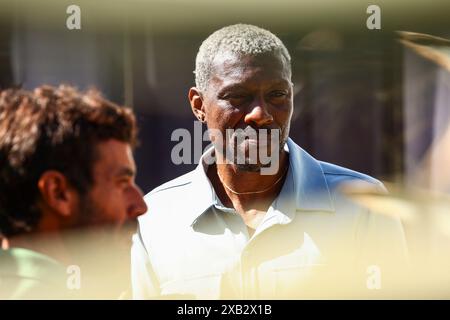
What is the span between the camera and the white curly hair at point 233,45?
A: 3.68 meters

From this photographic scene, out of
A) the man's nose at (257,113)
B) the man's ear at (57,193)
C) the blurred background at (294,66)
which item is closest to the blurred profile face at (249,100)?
the man's nose at (257,113)

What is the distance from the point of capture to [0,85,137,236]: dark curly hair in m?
3.53

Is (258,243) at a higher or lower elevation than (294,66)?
lower

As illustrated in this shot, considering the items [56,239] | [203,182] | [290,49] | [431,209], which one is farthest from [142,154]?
[431,209]

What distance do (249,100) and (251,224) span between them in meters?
0.63

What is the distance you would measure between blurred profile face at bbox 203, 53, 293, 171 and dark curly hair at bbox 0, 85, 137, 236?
523 millimetres

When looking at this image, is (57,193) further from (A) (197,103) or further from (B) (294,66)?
(B) (294,66)

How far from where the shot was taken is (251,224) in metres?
3.78

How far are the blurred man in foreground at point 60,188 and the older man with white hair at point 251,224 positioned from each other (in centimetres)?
19

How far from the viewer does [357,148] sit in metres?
3.89

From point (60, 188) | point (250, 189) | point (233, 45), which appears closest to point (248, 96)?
point (233, 45)

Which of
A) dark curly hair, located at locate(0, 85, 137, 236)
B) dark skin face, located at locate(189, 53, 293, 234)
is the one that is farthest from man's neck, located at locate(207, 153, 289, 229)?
dark curly hair, located at locate(0, 85, 137, 236)
